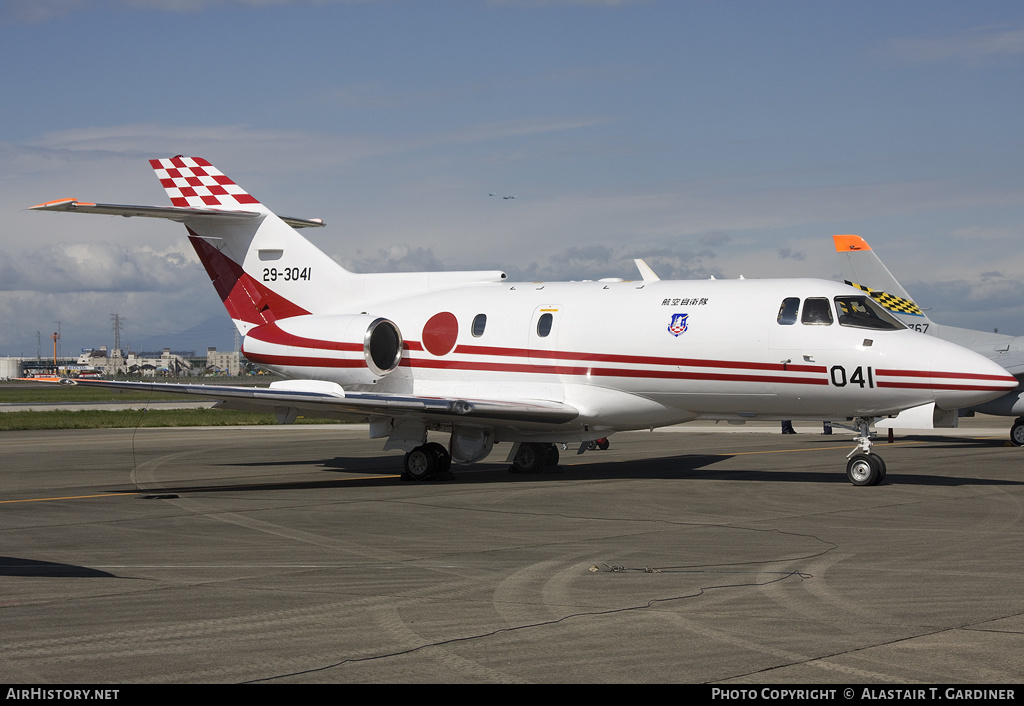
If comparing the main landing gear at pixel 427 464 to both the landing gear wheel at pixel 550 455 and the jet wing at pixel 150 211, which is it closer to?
the landing gear wheel at pixel 550 455

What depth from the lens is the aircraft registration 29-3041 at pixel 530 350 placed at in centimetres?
1622

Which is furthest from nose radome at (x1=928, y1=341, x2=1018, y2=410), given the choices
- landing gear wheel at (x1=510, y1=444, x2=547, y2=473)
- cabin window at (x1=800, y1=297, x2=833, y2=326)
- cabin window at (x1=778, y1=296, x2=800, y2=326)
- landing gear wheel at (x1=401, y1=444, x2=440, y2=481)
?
landing gear wheel at (x1=401, y1=444, x2=440, y2=481)

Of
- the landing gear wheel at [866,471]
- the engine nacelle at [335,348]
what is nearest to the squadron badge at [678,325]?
the landing gear wheel at [866,471]

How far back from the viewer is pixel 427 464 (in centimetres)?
1850

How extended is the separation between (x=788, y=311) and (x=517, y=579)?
9.31 meters

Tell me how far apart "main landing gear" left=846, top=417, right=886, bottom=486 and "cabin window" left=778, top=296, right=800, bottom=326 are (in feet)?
6.17

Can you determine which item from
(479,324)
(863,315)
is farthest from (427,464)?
(863,315)

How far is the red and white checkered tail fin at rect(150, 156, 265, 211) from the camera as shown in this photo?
21.9 meters

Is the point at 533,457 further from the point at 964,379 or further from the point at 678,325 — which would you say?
the point at 964,379

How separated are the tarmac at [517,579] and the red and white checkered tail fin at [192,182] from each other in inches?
243

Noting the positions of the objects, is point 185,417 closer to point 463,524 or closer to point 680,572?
point 463,524
